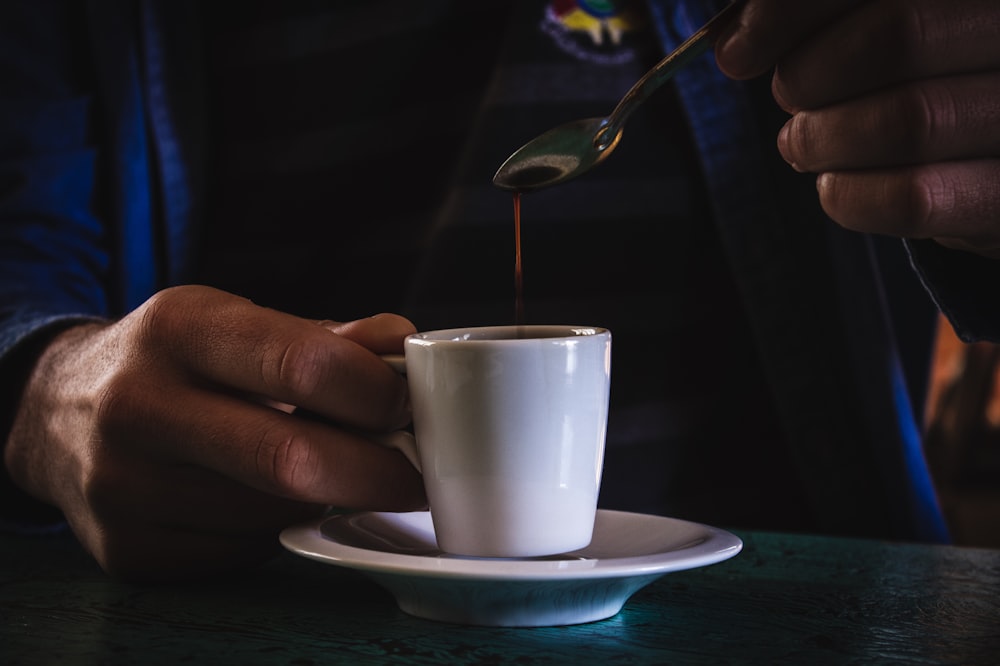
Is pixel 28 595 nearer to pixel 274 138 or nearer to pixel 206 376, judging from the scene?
pixel 206 376

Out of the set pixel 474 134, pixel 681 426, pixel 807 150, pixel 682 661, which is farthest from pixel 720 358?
pixel 682 661

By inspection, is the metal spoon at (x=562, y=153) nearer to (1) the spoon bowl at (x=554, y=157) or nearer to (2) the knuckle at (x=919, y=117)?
(1) the spoon bowl at (x=554, y=157)

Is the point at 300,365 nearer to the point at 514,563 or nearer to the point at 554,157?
the point at 514,563

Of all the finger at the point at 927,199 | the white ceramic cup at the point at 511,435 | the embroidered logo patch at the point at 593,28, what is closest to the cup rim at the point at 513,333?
the white ceramic cup at the point at 511,435

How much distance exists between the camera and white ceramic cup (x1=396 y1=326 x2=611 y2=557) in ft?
2.33

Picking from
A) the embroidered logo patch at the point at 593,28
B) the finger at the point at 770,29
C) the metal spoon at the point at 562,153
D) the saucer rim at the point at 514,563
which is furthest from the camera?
the embroidered logo patch at the point at 593,28

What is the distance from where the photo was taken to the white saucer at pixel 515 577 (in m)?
0.63

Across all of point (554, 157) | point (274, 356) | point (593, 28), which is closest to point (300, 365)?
point (274, 356)

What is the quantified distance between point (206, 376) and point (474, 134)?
31.4 inches

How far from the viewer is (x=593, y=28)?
1.46m

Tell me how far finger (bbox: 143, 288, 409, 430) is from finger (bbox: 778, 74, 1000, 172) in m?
0.39

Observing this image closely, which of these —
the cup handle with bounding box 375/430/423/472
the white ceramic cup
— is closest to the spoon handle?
the white ceramic cup

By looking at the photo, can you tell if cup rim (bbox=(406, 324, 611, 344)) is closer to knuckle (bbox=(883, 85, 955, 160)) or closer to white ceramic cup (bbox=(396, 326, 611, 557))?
white ceramic cup (bbox=(396, 326, 611, 557))

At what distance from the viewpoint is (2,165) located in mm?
1395
